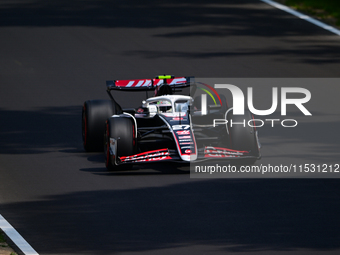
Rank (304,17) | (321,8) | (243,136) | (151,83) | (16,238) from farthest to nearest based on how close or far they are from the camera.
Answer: (321,8) < (304,17) < (151,83) < (243,136) < (16,238)

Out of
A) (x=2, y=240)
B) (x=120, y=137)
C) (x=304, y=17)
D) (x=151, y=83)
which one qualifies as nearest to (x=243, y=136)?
(x=120, y=137)

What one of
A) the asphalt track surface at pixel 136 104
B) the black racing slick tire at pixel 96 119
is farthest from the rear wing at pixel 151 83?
the asphalt track surface at pixel 136 104

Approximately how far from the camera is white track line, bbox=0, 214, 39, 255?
8930 mm

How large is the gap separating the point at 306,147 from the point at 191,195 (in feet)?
12.3

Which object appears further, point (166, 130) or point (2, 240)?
point (166, 130)

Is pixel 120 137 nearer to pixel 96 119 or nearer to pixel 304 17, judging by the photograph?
pixel 96 119

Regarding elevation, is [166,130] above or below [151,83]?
below

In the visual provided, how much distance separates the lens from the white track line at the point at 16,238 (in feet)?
29.3

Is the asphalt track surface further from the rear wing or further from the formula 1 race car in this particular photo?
the rear wing

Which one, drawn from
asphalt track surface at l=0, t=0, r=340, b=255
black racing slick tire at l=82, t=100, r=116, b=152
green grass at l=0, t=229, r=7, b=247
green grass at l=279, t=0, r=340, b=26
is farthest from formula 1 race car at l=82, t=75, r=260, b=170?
green grass at l=279, t=0, r=340, b=26

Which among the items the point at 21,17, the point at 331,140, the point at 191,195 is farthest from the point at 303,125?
the point at 21,17

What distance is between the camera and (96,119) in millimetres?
13664

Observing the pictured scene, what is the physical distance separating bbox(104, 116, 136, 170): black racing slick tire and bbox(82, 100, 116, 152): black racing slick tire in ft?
3.75

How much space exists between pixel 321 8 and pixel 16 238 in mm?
20250
